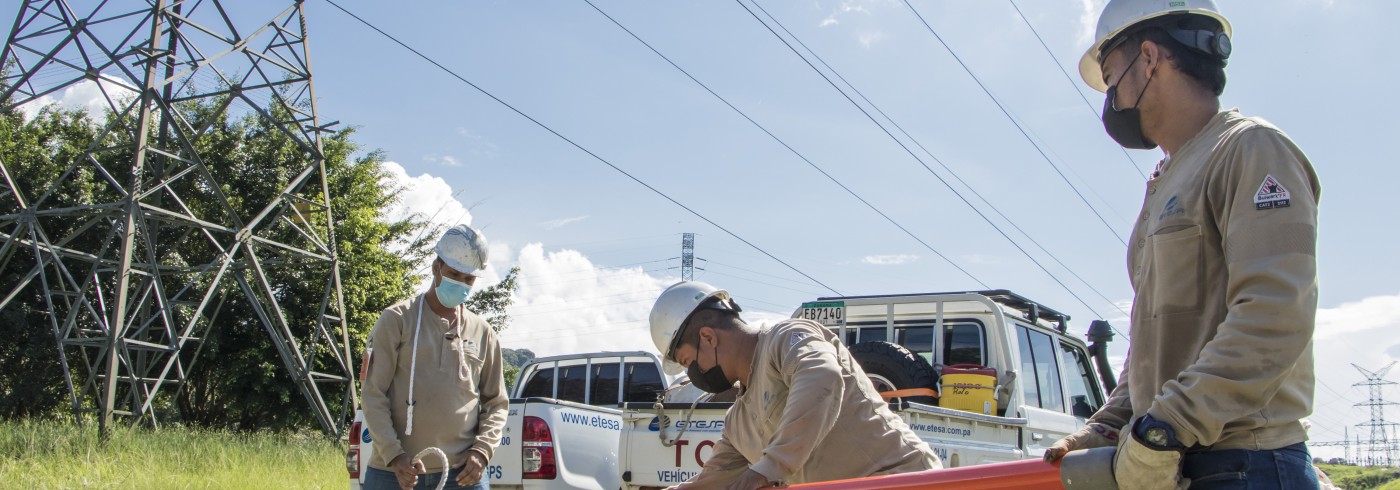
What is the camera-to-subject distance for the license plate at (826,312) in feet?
26.0

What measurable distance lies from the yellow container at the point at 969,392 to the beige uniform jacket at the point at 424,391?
3592 mm

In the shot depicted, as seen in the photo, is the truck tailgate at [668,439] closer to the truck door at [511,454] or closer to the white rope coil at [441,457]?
the truck door at [511,454]

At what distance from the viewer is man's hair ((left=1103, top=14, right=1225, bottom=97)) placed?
2273mm

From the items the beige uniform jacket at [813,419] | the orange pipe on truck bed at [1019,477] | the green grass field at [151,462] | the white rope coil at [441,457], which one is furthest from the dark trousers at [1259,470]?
the green grass field at [151,462]

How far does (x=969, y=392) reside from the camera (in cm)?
702

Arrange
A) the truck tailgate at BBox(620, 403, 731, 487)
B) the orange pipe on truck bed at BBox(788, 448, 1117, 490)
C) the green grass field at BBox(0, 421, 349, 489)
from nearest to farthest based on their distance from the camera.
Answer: the orange pipe on truck bed at BBox(788, 448, 1117, 490) < the truck tailgate at BBox(620, 403, 731, 487) < the green grass field at BBox(0, 421, 349, 489)

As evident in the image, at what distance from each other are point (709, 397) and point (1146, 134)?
4126mm

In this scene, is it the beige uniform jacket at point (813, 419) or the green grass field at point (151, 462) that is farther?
the green grass field at point (151, 462)

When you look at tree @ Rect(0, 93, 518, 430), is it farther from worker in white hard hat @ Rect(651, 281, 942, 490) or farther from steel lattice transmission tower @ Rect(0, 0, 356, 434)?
worker in white hard hat @ Rect(651, 281, 942, 490)

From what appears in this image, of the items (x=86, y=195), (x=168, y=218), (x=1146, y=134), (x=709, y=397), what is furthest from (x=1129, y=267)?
(x=86, y=195)

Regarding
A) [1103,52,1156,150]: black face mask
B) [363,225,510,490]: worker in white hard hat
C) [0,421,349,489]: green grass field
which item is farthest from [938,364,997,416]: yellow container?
[0,421,349,489]: green grass field

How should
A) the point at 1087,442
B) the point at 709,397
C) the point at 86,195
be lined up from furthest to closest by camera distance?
the point at 86,195
the point at 709,397
the point at 1087,442

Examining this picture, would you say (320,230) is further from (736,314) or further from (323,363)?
(736,314)

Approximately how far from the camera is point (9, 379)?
67.0 feet
